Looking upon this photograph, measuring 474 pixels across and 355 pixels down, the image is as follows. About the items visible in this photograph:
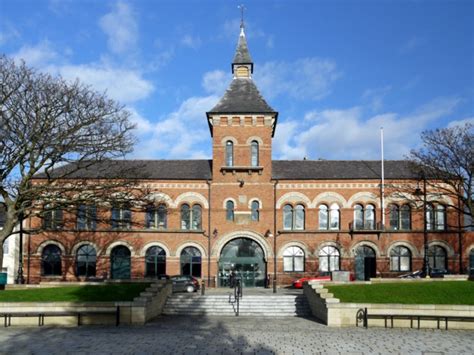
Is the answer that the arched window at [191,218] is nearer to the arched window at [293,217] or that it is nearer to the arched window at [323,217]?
the arched window at [293,217]

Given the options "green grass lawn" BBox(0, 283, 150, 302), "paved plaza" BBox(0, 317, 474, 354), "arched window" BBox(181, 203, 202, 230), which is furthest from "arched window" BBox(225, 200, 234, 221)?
"paved plaza" BBox(0, 317, 474, 354)

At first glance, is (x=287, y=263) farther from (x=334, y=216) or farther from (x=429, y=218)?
(x=429, y=218)

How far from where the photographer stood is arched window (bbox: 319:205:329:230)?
131 feet

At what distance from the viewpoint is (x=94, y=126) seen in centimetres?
2634

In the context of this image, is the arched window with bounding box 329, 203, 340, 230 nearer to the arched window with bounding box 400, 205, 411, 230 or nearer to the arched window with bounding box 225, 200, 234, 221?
the arched window with bounding box 400, 205, 411, 230

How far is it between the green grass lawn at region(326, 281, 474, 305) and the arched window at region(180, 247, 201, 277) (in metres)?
15.2

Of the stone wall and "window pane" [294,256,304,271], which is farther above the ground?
"window pane" [294,256,304,271]

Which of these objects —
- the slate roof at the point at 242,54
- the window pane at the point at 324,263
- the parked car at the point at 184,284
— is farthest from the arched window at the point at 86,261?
the slate roof at the point at 242,54

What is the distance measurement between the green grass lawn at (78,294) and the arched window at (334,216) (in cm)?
1800

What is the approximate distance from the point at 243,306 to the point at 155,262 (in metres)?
14.7

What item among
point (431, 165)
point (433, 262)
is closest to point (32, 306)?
point (431, 165)

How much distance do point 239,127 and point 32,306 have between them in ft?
72.3

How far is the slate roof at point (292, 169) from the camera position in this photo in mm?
40250

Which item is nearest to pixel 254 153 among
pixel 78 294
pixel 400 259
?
pixel 400 259
